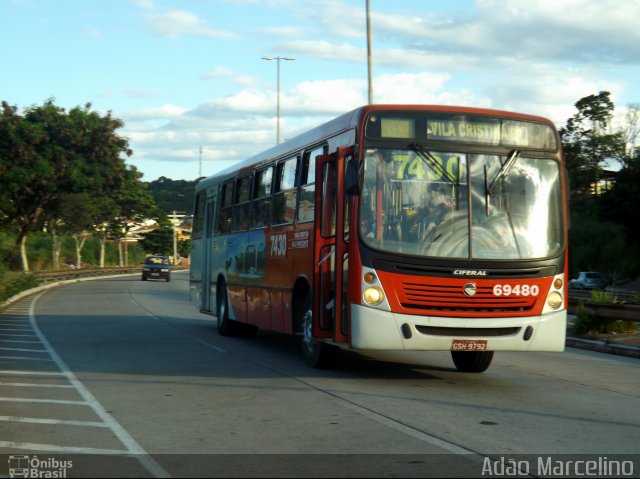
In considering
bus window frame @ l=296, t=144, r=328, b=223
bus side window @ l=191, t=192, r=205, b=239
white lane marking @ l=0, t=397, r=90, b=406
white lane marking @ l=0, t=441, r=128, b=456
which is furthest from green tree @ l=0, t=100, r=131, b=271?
white lane marking @ l=0, t=441, r=128, b=456

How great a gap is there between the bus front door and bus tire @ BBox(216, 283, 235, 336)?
7015 mm

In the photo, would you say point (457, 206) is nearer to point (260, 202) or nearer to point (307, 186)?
point (307, 186)

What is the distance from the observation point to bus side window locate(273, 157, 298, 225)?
14.9 m

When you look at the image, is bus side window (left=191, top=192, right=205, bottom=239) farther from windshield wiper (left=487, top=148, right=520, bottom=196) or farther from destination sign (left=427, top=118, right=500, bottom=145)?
windshield wiper (left=487, top=148, right=520, bottom=196)

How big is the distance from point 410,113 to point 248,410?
4.32 meters

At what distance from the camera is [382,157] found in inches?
471

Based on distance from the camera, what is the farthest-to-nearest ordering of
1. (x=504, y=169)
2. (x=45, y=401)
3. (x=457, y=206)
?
(x=504, y=169)
(x=457, y=206)
(x=45, y=401)

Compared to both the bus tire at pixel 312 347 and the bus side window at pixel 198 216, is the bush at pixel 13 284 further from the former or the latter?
the bus tire at pixel 312 347

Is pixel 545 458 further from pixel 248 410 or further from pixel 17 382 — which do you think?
pixel 17 382

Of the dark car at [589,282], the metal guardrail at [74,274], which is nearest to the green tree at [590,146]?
the dark car at [589,282]

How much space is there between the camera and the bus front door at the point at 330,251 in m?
12.2

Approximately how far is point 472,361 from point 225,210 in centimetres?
781

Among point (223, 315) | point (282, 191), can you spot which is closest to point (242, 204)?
point (223, 315)

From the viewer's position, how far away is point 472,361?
13.8m
